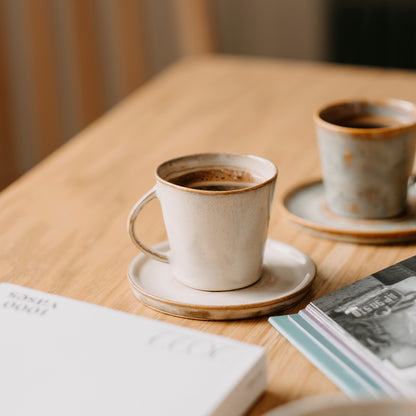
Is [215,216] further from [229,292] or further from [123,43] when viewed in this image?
[123,43]

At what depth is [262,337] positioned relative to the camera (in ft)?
1.95

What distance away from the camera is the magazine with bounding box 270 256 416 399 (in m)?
0.51

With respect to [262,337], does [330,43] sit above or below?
below

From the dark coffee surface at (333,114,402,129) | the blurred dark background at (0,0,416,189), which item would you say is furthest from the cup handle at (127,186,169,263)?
the blurred dark background at (0,0,416,189)

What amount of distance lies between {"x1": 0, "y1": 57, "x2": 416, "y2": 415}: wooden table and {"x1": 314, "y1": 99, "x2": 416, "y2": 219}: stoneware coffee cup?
57 millimetres

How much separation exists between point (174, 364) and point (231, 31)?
2.58m

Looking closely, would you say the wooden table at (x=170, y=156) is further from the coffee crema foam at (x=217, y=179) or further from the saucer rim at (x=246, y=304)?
the coffee crema foam at (x=217, y=179)

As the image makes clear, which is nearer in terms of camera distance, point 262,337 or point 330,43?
point 262,337

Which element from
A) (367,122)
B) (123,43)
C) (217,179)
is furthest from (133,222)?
(123,43)

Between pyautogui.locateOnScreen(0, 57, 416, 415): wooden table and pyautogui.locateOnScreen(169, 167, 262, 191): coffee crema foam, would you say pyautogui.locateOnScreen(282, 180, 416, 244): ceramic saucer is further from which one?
pyautogui.locateOnScreen(169, 167, 262, 191): coffee crema foam

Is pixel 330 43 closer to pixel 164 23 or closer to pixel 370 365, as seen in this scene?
pixel 164 23

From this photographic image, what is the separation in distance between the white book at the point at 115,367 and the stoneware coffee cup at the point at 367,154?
314 mm

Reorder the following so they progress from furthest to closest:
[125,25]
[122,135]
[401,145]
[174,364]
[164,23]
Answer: [164,23]
[125,25]
[122,135]
[401,145]
[174,364]

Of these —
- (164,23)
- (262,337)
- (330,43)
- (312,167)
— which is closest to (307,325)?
(262,337)
